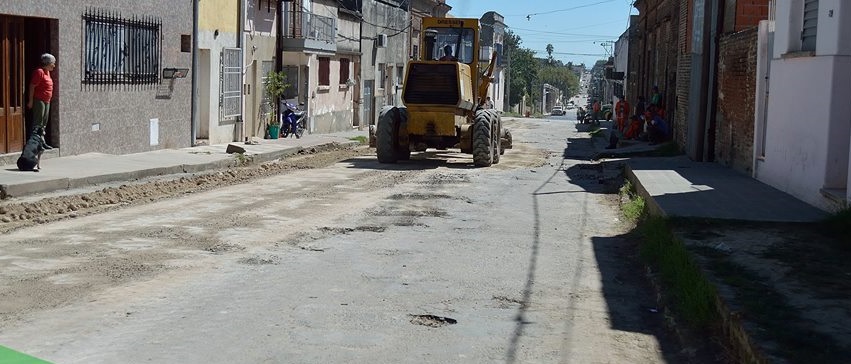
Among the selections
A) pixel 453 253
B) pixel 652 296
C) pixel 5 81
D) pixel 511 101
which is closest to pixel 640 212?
pixel 453 253

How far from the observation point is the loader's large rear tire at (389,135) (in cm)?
2214

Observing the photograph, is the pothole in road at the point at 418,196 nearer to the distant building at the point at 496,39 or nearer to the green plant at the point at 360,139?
the green plant at the point at 360,139

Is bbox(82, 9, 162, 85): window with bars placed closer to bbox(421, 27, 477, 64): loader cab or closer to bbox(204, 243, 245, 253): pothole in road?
bbox(421, 27, 477, 64): loader cab

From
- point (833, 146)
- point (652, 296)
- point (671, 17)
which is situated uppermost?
point (671, 17)

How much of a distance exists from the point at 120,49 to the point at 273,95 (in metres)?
9.41

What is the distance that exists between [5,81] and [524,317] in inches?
475

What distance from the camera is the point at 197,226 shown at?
11.7 metres

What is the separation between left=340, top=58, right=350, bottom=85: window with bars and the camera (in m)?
38.0

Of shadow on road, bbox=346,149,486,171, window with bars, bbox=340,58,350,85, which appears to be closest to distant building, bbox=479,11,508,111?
window with bars, bbox=340,58,350,85

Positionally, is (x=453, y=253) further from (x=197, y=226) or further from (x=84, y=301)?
(x=84, y=301)

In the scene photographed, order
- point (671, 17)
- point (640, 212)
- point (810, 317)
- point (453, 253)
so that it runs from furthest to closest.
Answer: point (671, 17), point (640, 212), point (453, 253), point (810, 317)

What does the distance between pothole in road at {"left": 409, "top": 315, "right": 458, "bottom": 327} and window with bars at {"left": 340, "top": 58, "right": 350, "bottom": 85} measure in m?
30.8

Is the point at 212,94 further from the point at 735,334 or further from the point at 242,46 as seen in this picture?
the point at 735,334

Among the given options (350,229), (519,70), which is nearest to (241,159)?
(350,229)
